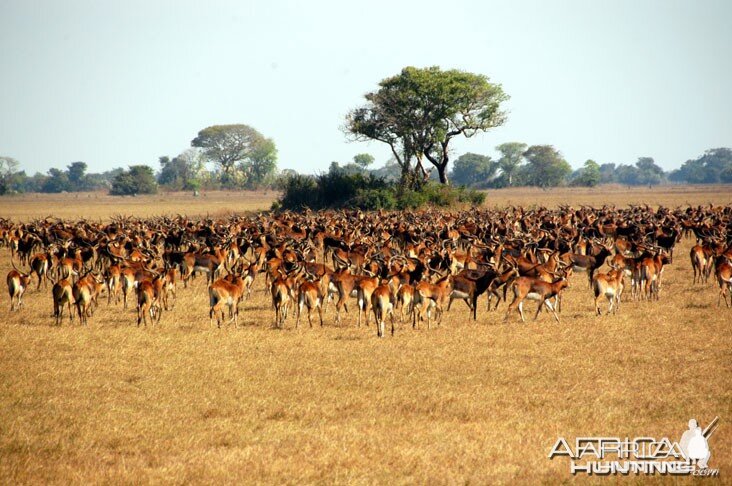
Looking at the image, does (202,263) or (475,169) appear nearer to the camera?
(202,263)

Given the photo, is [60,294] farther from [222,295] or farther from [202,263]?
[202,263]

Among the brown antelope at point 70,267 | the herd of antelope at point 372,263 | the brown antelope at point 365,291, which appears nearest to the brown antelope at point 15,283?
the herd of antelope at point 372,263

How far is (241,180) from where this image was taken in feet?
429

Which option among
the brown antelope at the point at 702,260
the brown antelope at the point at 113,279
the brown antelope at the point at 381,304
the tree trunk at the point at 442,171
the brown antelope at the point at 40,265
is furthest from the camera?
the tree trunk at the point at 442,171

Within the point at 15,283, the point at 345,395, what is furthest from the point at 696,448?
the point at 15,283

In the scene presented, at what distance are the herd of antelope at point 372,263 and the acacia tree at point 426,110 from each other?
56.9 ft

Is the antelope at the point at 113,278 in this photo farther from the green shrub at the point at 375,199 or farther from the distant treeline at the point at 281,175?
the distant treeline at the point at 281,175

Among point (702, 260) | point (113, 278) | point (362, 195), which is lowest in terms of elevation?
point (702, 260)

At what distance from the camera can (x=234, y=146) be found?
13300cm

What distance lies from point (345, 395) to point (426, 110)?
151 ft

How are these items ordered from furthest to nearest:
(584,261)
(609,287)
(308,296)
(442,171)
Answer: (442,171) < (584,261) < (609,287) < (308,296)

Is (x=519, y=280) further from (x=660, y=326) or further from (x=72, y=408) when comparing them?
(x=72, y=408)

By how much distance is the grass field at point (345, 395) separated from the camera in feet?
29.8
